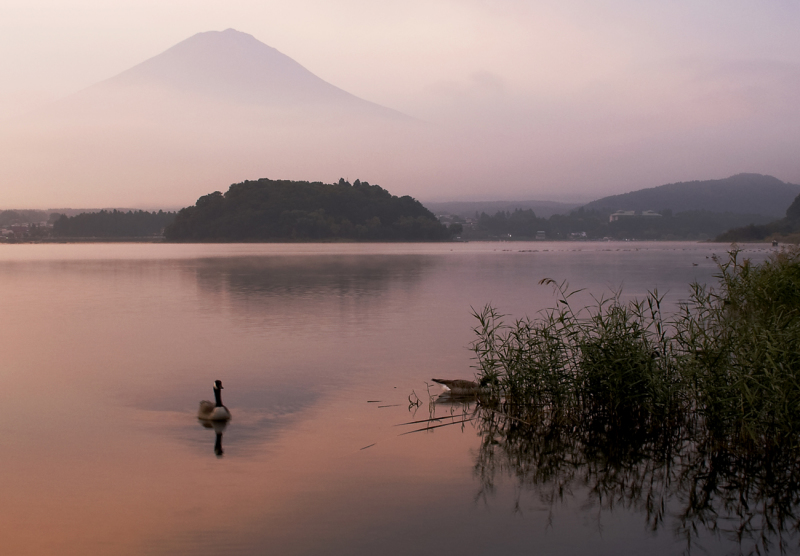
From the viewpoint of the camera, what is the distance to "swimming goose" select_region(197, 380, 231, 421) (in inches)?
458

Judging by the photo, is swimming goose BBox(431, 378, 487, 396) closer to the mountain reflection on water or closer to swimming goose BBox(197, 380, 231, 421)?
the mountain reflection on water

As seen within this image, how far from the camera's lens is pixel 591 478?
29.3 feet

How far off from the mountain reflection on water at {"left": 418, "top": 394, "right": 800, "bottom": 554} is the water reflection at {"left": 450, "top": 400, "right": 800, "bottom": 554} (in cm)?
1

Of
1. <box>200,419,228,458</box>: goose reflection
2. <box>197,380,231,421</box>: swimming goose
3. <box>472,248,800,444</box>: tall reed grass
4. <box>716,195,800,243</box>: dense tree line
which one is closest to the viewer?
<box>472,248,800,444</box>: tall reed grass

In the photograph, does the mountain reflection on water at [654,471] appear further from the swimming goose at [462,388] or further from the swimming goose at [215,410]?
the swimming goose at [215,410]

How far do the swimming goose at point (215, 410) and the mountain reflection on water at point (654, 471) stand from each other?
10.8 ft

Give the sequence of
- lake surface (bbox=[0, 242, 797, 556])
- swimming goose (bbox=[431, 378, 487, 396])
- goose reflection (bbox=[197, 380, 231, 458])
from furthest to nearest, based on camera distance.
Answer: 1. swimming goose (bbox=[431, 378, 487, 396])
2. goose reflection (bbox=[197, 380, 231, 458])
3. lake surface (bbox=[0, 242, 797, 556])

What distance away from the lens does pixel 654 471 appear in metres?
9.09

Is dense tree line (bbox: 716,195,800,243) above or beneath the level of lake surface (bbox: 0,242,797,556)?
above

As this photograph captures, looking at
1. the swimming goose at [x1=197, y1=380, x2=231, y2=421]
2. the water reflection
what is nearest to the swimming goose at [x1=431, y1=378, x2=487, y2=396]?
the water reflection

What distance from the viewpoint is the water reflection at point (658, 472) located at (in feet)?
25.0

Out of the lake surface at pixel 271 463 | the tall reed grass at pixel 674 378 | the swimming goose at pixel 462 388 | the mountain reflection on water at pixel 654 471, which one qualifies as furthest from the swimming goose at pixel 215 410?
the tall reed grass at pixel 674 378

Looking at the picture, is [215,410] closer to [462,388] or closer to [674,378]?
[462,388]

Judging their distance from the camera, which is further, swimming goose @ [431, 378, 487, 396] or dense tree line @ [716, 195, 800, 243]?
dense tree line @ [716, 195, 800, 243]
